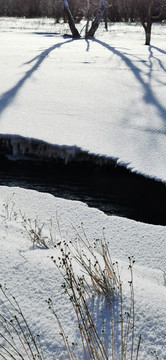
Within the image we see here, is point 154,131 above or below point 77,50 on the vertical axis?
below

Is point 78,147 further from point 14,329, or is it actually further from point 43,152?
point 14,329

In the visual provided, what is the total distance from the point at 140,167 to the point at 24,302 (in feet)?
8.80

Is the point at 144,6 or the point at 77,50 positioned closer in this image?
the point at 77,50

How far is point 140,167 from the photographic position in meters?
4.77


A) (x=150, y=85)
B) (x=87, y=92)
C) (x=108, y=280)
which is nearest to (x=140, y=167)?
(x=108, y=280)

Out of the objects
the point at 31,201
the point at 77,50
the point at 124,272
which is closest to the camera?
the point at 124,272

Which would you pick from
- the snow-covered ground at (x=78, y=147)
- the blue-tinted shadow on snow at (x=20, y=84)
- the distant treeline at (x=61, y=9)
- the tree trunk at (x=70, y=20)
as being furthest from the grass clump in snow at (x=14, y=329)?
the distant treeline at (x=61, y=9)

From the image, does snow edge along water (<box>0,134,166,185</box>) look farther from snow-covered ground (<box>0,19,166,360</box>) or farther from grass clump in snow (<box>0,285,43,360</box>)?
grass clump in snow (<box>0,285,43,360</box>)

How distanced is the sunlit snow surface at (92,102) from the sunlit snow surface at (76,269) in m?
1.00

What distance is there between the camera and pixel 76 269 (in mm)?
2799

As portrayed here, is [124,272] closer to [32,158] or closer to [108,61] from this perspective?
[32,158]

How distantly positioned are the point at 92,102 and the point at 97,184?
218cm

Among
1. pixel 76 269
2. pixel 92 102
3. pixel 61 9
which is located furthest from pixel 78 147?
pixel 61 9

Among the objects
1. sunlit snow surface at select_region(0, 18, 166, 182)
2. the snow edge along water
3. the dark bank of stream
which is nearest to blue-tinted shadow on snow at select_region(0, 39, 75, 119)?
sunlit snow surface at select_region(0, 18, 166, 182)
